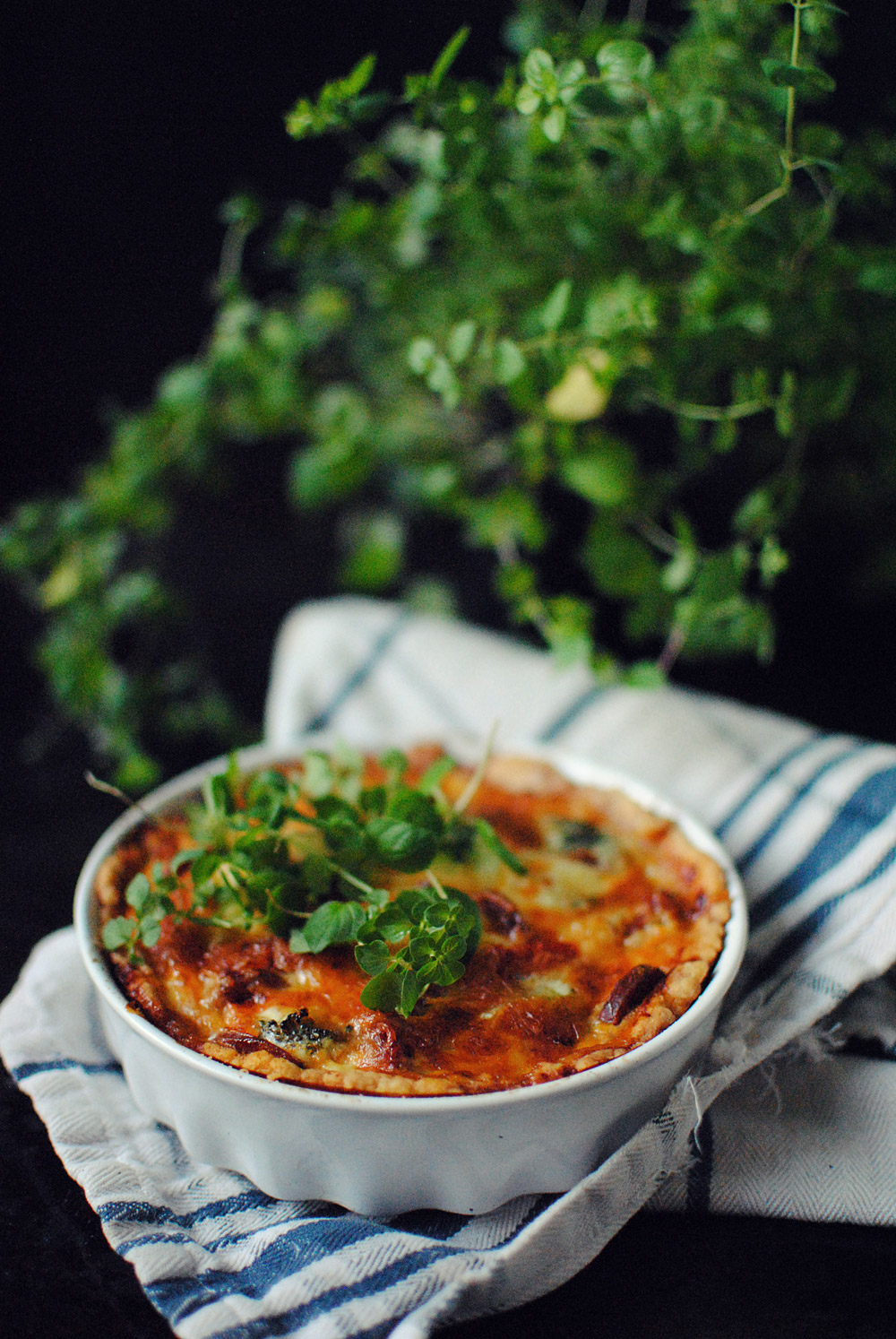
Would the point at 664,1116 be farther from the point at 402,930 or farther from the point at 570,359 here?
the point at 570,359

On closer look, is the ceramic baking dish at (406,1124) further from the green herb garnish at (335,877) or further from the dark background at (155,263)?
the dark background at (155,263)

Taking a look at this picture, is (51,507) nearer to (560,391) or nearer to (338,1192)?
(560,391)

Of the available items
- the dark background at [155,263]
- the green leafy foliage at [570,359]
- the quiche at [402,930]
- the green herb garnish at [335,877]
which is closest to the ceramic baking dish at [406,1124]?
the quiche at [402,930]

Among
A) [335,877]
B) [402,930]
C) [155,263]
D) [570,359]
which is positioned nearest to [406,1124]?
[402,930]

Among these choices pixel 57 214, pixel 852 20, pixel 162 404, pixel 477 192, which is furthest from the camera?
pixel 57 214

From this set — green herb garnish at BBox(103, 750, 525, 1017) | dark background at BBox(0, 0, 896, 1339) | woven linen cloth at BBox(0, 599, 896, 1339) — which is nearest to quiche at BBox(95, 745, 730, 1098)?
green herb garnish at BBox(103, 750, 525, 1017)

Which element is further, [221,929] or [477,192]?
[477,192]

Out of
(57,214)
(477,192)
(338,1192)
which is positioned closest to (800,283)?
(477,192)
